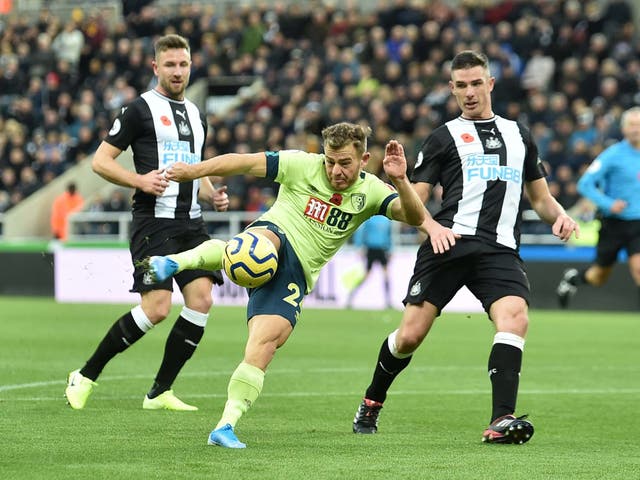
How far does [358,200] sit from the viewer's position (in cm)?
772

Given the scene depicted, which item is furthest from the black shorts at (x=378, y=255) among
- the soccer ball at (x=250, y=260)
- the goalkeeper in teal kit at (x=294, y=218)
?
the soccer ball at (x=250, y=260)

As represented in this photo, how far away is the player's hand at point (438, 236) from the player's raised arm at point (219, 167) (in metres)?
1.07

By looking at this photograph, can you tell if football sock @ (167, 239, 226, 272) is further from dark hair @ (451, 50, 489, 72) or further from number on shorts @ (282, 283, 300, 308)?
dark hair @ (451, 50, 489, 72)

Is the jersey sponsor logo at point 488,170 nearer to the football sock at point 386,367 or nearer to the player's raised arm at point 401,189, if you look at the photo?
the player's raised arm at point 401,189

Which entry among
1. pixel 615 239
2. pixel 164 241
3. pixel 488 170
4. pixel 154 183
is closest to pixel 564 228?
pixel 488 170

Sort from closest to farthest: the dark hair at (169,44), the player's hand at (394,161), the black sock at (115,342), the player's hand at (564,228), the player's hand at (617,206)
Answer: the player's hand at (394,161), the player's hand at (564,228), the dark hair at (169,44), the black sock at (115,342), the player's hand at (617,206)

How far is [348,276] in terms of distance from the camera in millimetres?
23500

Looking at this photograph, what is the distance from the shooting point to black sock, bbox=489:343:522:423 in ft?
24.8

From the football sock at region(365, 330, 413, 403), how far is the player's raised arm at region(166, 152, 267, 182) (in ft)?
4.93

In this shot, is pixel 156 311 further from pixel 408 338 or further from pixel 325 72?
pixel 325 72

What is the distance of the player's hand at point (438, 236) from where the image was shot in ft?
25.4

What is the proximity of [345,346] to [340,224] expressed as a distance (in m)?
7.74

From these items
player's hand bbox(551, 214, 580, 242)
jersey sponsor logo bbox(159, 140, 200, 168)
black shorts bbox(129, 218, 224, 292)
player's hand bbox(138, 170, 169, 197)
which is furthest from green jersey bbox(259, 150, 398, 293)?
jersey sponsor logo bbox(159, 140, 200, 168)

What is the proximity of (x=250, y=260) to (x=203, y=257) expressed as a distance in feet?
1.27
